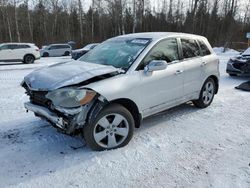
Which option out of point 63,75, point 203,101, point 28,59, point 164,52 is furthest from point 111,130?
point 28,59

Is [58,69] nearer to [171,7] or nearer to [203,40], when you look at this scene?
[203,40]

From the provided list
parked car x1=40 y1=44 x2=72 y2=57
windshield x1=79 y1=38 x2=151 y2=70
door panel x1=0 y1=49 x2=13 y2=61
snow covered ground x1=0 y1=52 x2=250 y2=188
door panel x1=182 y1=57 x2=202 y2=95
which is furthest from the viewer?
parked car x1=40 y1=44 x2=72 y2=57

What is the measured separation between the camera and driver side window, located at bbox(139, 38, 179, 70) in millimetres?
4492

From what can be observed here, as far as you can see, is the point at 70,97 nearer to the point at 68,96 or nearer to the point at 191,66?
the point at 68,96

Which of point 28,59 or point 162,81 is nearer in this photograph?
point 162,81

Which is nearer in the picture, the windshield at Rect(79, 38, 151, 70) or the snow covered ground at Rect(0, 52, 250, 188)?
the snow covered ground at Rect(0, 52, 250, 188)

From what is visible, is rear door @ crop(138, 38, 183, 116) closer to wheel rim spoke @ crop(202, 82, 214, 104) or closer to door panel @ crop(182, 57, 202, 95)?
door panel @ crop(182, 57, 202, 95)

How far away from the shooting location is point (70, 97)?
3637 mm

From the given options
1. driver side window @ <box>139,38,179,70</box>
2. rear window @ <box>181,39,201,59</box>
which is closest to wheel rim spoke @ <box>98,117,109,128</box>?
driver side window @ <box>139,38,179,70</box>

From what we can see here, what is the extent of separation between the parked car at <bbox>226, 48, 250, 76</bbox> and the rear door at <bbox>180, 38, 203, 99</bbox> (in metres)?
4.98

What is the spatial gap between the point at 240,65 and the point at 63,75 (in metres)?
8.10

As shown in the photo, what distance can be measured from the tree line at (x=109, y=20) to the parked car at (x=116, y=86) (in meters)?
37.8

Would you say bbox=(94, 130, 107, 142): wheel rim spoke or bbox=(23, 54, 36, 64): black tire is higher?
bbox=(94, 130, 107, 142): wheel rim spoke

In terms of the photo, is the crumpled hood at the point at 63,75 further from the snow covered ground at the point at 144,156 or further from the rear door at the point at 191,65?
the rear door at the point at 191,65
